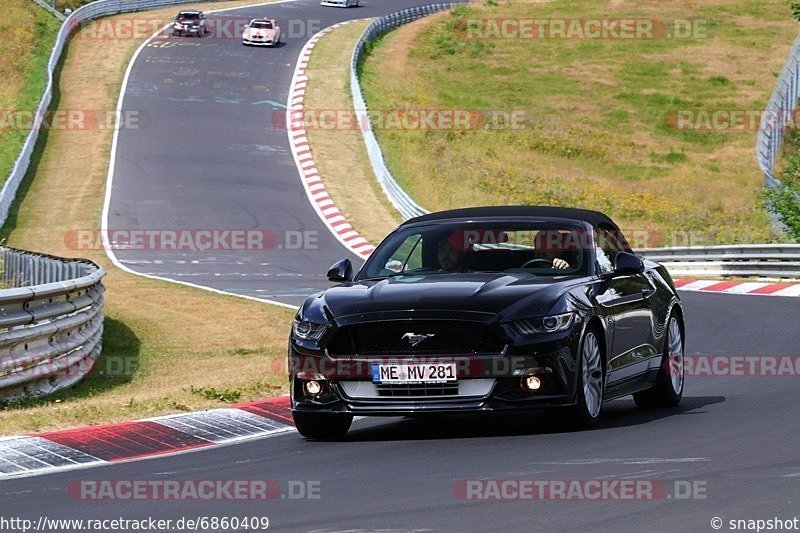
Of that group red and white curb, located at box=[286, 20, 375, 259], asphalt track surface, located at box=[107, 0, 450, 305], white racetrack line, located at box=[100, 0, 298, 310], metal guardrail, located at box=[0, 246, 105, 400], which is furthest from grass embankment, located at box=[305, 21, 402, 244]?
metal guardrail, located at box=[0, 246, 105, 400]

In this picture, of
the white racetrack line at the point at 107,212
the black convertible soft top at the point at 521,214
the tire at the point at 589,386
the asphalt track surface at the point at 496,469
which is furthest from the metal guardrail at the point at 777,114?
the tire at the point at 589,386

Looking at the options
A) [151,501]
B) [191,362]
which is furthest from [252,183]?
[151,501]

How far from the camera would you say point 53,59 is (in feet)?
182

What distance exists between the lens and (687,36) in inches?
2987

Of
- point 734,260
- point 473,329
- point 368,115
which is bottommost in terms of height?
point 734,260

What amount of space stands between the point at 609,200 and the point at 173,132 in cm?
1354

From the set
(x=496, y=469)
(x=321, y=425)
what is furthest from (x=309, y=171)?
(x=496, y=469)

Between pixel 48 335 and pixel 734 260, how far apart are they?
19616mm

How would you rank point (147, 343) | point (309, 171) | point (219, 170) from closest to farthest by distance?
point (147, 343) < point (219, 170) < point (309, 171)

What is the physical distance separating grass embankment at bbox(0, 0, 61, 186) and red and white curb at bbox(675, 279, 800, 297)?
19.9m

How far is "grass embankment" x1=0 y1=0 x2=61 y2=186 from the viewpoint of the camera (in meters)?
45.0

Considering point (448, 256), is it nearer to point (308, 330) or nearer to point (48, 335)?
point (308, 330)

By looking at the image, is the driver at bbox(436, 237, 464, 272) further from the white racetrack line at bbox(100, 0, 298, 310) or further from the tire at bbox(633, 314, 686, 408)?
the white racetrack line at bbox(100, 0, 298, 310)

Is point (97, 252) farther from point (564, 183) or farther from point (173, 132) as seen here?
point (564, 183)
